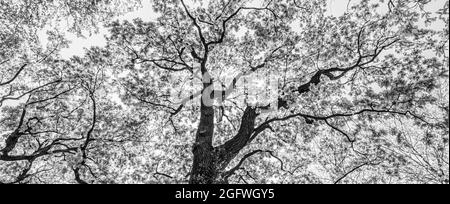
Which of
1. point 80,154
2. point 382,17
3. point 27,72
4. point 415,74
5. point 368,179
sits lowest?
point 368,179

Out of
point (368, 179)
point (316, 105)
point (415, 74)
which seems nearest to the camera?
point (415, 74)

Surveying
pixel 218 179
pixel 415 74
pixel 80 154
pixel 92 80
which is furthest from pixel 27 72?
pixel 415 74

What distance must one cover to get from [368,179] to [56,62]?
12.3m

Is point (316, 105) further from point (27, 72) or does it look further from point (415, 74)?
point (27, 72)

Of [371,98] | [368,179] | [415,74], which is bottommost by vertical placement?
[368,179]

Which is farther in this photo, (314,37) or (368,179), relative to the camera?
(368,179)

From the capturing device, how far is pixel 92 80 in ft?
27.2

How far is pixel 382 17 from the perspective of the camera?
6.64 meters
